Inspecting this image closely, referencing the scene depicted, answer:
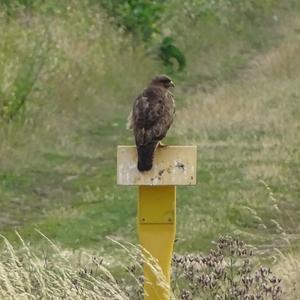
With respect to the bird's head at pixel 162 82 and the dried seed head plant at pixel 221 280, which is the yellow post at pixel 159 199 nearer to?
the dried seed head plant at pixel 221 280

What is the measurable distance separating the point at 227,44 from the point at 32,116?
7.89m

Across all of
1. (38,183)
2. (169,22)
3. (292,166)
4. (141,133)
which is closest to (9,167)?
(38,183)

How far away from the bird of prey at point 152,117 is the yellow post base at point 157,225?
0.24 metres

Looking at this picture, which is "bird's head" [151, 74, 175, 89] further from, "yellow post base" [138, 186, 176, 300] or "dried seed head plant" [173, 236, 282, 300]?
"yellow post base" [138, 186, 176, 300]

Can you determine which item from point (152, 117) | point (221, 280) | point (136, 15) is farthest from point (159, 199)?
point (136, 15)

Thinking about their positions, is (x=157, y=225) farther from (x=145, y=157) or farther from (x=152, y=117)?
(x=152, y=117)

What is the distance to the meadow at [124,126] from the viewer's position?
10094mm

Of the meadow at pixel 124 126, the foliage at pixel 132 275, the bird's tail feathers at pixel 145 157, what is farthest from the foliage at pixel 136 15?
the bird's tail feathers at pixel 145 157

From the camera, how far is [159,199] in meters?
6.16

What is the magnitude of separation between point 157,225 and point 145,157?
320 mm

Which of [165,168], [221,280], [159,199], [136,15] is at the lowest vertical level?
[221,280]

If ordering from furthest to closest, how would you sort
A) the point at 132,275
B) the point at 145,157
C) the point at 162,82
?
the point at 162,82 < the point at 132,275 < the point at 145,157

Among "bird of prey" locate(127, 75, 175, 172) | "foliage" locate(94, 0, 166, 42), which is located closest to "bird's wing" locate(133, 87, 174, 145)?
"bird of prey" locate(127, 75, 175, 172)

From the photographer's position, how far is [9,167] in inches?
510
